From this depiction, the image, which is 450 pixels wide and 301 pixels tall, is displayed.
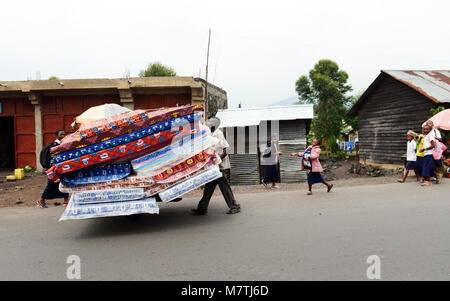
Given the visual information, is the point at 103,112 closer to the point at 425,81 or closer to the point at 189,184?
the point at 189,184

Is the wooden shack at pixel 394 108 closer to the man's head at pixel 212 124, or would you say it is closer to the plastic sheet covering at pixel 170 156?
the man's head at pixel 212 124

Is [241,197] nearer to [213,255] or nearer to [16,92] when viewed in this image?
[213,255]

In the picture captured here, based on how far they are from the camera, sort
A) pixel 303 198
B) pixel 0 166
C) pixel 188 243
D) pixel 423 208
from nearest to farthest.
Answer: pixel 188 243 < pixel 423 208 < pixel 303 198 < pixel 0 166

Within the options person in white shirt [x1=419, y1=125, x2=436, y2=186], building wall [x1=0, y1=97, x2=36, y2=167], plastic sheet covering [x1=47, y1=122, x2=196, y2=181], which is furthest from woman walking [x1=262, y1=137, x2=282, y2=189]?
building wall [x1=0, y1=97, x2=36, y2=167]

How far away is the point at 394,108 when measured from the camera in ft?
51.0

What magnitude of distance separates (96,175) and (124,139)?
2.19 feet

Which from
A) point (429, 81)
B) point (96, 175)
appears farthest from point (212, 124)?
point (429, 81)

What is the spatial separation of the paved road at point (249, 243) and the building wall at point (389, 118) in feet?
29.7

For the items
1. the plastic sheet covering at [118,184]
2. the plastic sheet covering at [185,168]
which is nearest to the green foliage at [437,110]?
the plastic sheet covering at [185,168]

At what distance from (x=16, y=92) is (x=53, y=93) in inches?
63.6

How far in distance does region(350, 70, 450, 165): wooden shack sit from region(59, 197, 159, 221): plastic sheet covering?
11519mm

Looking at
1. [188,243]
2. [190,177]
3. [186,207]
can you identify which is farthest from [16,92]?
[188,243]

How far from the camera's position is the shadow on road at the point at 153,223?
4.80 metres

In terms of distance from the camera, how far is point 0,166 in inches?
729
